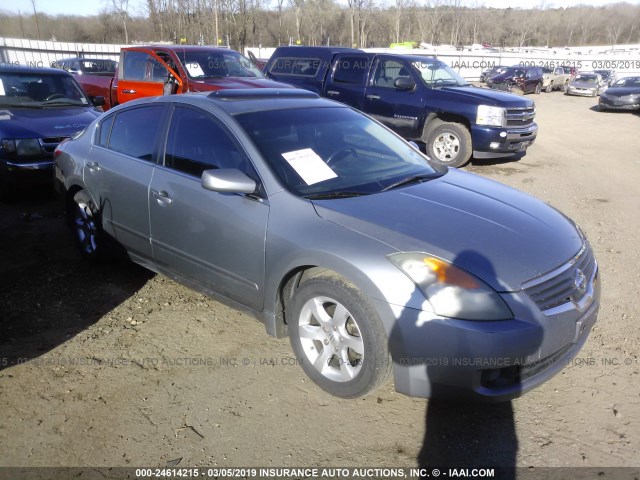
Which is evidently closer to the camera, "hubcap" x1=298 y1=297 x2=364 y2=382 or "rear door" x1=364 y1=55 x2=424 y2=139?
"hubcap" x1=298 y1=297 x2=364 y2=382

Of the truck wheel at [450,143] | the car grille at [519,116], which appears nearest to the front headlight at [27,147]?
the truck wheel at [450,143]

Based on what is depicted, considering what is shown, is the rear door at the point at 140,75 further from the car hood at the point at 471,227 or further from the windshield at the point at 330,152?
the car hood at the point at 471,227

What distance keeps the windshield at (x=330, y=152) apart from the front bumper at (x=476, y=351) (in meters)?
1.02

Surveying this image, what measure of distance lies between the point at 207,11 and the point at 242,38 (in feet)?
11.8

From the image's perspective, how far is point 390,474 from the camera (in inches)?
96.4

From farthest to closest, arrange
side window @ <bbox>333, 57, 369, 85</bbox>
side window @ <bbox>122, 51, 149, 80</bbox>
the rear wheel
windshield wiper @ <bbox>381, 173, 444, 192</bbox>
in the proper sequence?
side window @ <bbox>122, 51, 149, 80</bbox>
side window @ <bbox>333, 57, 369, 85</bbox>
the rear wheel
windshield wiper @ <bbox>381, 173, 444, 192</bbox>

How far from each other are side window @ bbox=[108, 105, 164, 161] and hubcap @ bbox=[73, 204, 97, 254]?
0.73 metres

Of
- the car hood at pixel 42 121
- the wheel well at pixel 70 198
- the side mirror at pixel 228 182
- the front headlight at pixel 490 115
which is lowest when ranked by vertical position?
the wheel well at pixel 70 198

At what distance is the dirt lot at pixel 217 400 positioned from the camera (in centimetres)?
Answer: 257

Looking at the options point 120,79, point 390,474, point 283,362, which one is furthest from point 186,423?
point 120,79

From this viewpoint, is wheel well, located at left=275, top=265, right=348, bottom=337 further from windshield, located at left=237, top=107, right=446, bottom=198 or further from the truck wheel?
the truck wheel

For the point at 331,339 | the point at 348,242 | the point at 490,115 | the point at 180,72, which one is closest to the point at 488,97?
the point at 490,115

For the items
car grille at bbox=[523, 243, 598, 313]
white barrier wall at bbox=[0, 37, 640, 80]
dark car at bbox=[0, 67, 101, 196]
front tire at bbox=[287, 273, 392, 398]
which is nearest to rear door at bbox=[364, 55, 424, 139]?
dark car at bbox=[0, 67, 101, 196]

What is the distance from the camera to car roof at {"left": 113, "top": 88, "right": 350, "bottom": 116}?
11.8 ft
